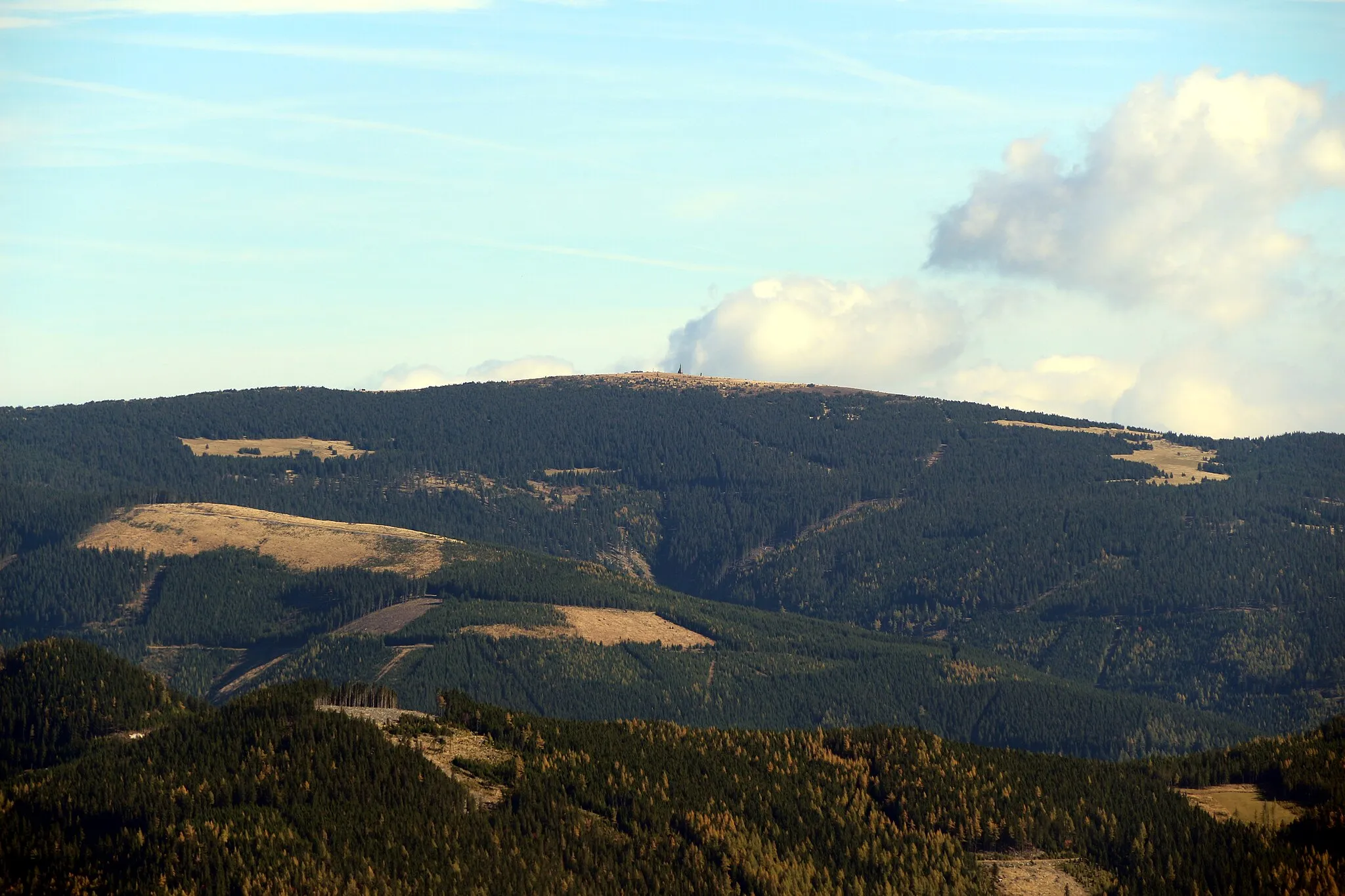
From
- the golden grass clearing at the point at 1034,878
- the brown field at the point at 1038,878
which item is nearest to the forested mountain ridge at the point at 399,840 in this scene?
the brown field at the point at 1038,878

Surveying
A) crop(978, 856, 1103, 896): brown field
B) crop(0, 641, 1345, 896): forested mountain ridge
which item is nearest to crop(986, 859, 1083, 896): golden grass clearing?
crop(978, 856, 1103, 896): brown field

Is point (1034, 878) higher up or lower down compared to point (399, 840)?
lower down

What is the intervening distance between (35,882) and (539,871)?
146 feet

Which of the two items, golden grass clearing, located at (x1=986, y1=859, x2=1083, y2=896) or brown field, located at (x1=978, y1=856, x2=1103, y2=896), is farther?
brown field, located at (x1=978, y1=856, x2=1103, y2=896)

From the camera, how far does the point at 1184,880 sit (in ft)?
624

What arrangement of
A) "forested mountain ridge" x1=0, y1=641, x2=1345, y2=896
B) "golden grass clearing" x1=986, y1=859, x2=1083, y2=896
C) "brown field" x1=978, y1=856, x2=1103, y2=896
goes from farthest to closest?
1. "brown field" x1=978, y1=856, x2=1103, y2=896
2. "golden grass clearing" x1=986, y1=859, x2=1083, y2=896
3. "forested mountain ridge" x1=0, y1=641, x2=1345, y2=896

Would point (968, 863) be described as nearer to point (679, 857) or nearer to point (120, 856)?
point (679, 857)

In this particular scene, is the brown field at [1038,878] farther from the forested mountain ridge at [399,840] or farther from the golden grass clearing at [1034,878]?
the forested mountain ridge at [399,840]

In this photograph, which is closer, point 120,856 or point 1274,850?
point 120,856

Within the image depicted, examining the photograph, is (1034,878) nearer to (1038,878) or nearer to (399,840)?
(1038,878)

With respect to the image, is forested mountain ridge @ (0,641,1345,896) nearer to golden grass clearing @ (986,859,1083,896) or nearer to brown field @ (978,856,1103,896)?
brown field @ (978,856,1103,896)

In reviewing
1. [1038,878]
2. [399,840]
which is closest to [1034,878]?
[1038,878]

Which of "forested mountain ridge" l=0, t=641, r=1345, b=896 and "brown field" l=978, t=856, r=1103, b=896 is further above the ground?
"forested mountain ridge" l=0, t=641, r=1345, b=896

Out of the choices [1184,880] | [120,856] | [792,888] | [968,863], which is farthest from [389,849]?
[1184,880]
